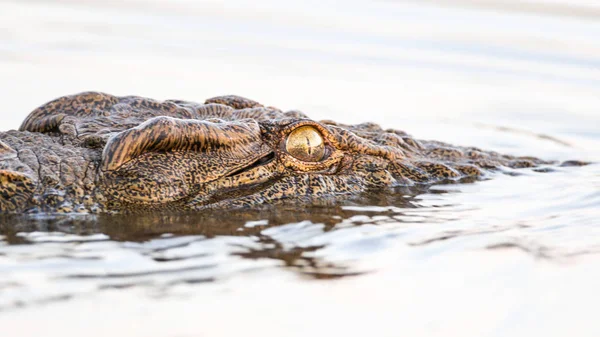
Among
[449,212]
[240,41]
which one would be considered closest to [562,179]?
[449,212]

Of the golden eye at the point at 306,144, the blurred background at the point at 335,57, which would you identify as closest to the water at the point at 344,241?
the blurred background at the point at 335,57

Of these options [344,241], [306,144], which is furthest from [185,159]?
[344,241]

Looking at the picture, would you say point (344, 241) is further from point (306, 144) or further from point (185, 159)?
point (306, 144)

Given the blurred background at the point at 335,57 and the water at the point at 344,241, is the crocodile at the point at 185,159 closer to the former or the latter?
the water at the point at 344,241

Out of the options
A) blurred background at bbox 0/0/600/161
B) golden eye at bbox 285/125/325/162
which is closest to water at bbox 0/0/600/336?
blurred background at bbox 0/0/600/161

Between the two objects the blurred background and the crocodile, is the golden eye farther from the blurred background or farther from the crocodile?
the blurred background

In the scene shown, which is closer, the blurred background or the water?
the water

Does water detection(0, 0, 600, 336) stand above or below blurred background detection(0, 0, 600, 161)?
below
